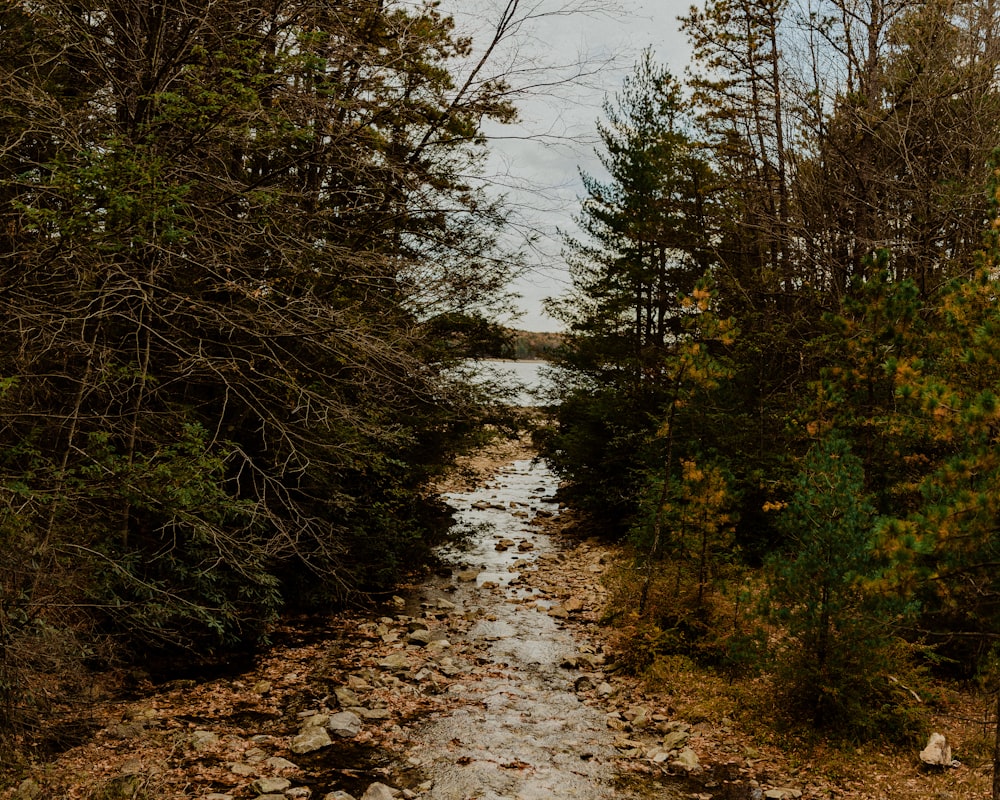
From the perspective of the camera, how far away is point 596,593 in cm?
1084

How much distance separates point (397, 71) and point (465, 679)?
6381 mm

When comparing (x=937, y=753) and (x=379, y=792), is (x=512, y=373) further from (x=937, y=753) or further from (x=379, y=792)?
(x=937, y=753)

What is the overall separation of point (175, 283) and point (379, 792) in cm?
488

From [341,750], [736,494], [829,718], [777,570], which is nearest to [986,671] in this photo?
[829,718]

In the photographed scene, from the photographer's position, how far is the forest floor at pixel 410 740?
5.23 metres

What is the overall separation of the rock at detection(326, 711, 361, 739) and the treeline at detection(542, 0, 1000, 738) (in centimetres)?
334

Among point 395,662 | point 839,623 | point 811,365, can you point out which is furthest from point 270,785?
point 811,365

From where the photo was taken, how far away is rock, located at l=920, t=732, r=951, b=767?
5664mm

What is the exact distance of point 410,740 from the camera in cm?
619

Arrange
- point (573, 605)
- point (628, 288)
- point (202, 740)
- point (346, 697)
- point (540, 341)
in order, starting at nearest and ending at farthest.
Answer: point (202, 740)
point (346, 697)
point (573, 605)
point (628, 288)
point (540, 341)

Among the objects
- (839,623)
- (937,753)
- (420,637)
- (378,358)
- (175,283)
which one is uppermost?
(175,283)

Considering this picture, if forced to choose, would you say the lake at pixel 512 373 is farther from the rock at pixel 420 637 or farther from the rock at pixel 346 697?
the rock at pixel 346 697

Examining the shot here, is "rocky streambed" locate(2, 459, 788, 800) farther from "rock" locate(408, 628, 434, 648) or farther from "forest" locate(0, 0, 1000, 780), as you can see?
"forest" locate(0, 0, 1000, 780)

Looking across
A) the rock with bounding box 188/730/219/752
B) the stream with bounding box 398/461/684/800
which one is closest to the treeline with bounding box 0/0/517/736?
the rock with bounding box 188/730/219/752
